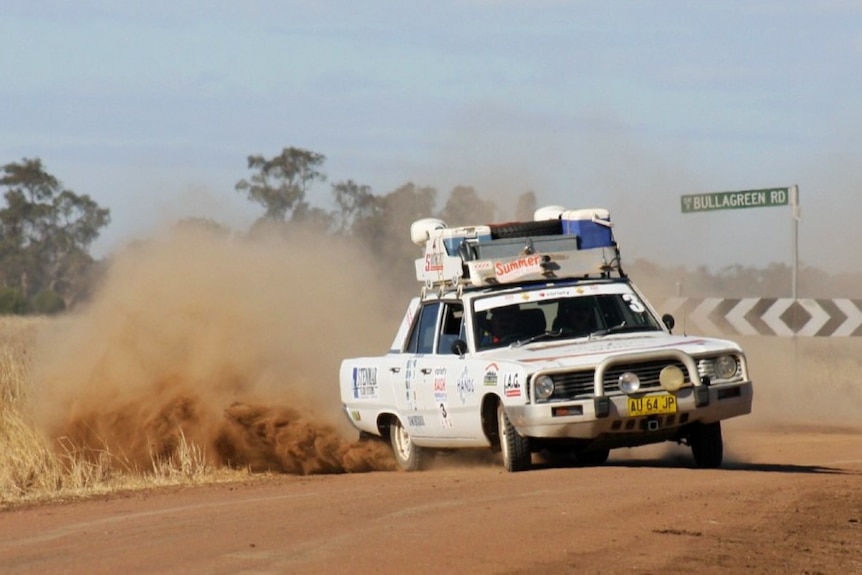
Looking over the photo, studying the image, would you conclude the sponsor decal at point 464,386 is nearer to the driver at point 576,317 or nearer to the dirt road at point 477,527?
the dirt road at point 477,527

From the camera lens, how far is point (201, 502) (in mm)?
12922

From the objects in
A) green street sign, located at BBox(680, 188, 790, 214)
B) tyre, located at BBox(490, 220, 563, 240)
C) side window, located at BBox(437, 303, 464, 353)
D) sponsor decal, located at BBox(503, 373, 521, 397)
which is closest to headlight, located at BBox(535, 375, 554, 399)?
sponsor decal, located at BBox(503, 373, 521, 397)

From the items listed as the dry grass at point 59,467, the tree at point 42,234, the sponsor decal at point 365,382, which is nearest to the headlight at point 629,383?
the sponsor decal at point 365,382

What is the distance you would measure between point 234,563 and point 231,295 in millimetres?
13354

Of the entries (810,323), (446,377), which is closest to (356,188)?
(810,323)

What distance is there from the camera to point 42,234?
2491 inches

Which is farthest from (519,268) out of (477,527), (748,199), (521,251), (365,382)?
(748,199)

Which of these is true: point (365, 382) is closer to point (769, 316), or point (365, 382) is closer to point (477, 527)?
point (477, 527)

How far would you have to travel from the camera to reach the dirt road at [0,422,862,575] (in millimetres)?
9266

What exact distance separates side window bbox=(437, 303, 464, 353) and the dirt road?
176 cm

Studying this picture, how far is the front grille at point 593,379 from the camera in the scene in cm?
1363

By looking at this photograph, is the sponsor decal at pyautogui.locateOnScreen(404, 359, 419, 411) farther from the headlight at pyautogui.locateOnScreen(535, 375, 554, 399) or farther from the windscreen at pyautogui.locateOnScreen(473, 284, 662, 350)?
the headlight at pyautogui.locateOnScreen(535, 375, 554, 399)

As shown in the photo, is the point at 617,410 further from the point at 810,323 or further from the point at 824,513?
the point at 810,323

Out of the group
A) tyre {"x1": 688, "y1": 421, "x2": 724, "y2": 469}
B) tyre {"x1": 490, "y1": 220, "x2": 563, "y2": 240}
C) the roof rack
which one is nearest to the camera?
tyre {"x1": 688, "y1": 421, "x2": 724, "y2": 469}
